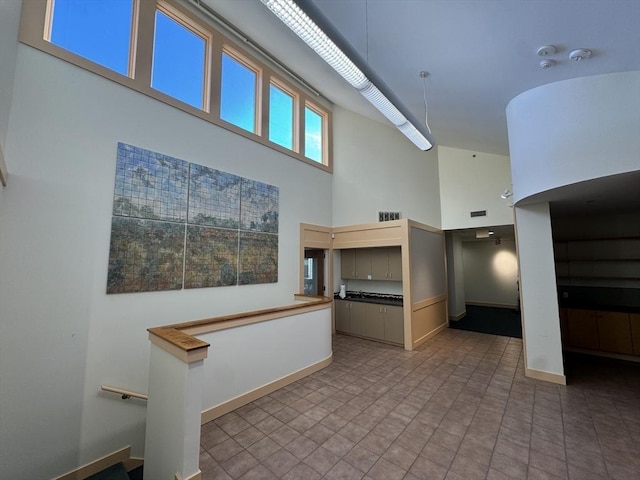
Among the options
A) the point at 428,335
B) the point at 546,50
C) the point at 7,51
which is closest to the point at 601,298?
the point at 428,335

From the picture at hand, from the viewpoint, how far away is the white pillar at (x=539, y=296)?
3.47 metres

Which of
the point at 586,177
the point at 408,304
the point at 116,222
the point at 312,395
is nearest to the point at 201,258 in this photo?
the point at 116,222

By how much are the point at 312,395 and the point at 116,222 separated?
3.05 meters

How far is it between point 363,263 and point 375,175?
208 centimetres

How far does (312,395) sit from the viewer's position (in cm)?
321

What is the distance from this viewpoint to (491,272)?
8820 mm

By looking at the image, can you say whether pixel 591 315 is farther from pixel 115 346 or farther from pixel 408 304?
pixel 115 346

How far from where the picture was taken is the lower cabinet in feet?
16.7

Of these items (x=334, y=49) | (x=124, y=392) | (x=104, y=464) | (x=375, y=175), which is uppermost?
(x=375, y=175)

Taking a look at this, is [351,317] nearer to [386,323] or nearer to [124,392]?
[386,323]

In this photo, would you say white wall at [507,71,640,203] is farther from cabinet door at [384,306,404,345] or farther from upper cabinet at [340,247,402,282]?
cabinet door at [384,306,404,345]

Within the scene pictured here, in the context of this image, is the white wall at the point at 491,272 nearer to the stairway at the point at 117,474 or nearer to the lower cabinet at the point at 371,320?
the lower cabinet at the point at 371,320

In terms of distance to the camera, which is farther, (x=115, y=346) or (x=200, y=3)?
(x=200, y=3)

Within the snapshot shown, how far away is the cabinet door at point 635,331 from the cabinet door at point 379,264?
384cm
